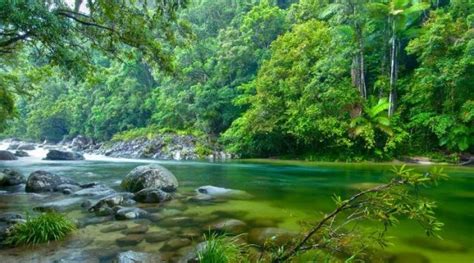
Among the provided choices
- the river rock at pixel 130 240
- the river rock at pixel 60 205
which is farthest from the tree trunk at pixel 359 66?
the river rock at pixel 130 240

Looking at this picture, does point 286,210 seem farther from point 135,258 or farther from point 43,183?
point 43,183

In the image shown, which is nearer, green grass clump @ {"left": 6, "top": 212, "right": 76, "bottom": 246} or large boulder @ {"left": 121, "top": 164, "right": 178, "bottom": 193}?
green grass clump @ {"left": 6, "top": 212, "right": 76, "bottom": 246}

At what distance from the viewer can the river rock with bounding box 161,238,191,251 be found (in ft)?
18.0

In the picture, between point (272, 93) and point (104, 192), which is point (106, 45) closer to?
point (104, 192)

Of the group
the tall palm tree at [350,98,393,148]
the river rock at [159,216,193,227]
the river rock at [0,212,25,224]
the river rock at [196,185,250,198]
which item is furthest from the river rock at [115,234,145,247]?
the tall palm tree at [350,98,393,148]

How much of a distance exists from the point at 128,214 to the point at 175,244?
223 centimetres

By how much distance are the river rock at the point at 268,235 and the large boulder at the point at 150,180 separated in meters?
5.38

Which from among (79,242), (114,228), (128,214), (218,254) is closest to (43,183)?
(128,214)

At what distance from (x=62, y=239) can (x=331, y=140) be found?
2122 cm

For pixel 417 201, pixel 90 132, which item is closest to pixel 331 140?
pixel 417 201

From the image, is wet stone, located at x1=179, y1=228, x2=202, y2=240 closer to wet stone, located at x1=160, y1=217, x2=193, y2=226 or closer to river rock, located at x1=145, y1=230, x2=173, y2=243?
river rock, located at x1=145, y1=230, x2=173, y2=243

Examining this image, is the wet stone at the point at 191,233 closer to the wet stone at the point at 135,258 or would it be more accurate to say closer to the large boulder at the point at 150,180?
the wet stone at the point at 135,258

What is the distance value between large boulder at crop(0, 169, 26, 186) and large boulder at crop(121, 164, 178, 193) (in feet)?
15.0

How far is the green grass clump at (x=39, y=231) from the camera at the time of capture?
5.59m
